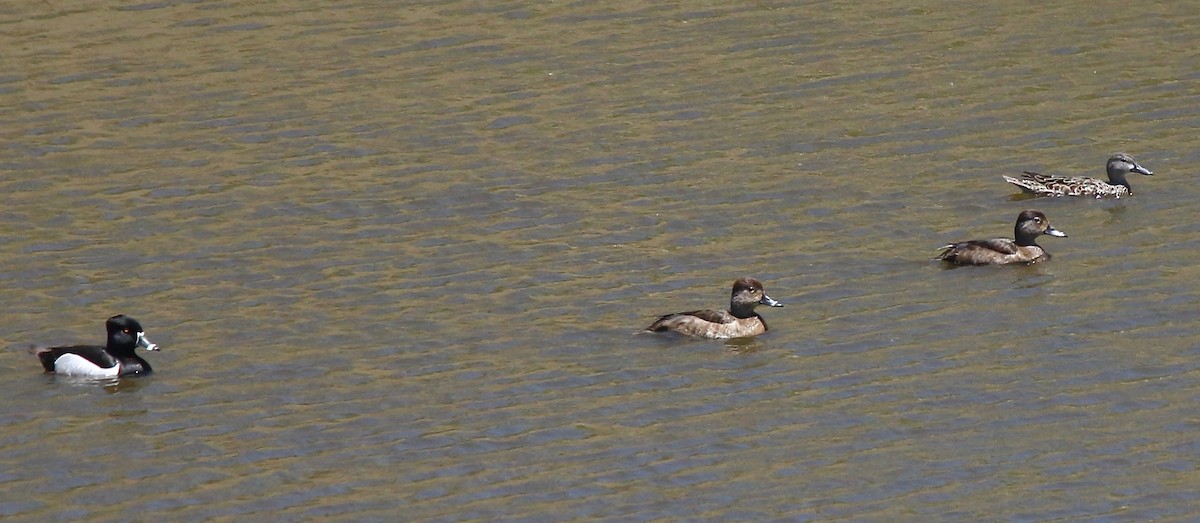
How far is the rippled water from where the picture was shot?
16078 mm

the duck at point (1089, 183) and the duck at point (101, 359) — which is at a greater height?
the duck at point (1089, 183)

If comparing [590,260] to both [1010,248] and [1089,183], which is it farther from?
[1089,183]

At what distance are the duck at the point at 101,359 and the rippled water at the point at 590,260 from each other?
0.49 feet

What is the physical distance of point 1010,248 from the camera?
21625 millimetres

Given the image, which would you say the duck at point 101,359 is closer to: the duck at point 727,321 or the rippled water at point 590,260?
the rippled water at point 590,260

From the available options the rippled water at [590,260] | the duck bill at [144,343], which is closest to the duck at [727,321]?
the rippled water at [590,260]

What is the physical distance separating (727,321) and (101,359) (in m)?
5.76

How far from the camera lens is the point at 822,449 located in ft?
53.8

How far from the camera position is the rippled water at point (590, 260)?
52.7 ft

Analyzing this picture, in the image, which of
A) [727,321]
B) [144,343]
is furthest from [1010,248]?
[144,343]

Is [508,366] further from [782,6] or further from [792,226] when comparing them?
[782,6]

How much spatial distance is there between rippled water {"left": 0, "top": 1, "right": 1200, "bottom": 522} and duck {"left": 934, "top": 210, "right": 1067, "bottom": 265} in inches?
5.9

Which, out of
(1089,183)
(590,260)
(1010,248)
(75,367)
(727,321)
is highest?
Result: (1089,183)

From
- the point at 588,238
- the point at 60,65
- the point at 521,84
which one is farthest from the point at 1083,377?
the point at 60,65
